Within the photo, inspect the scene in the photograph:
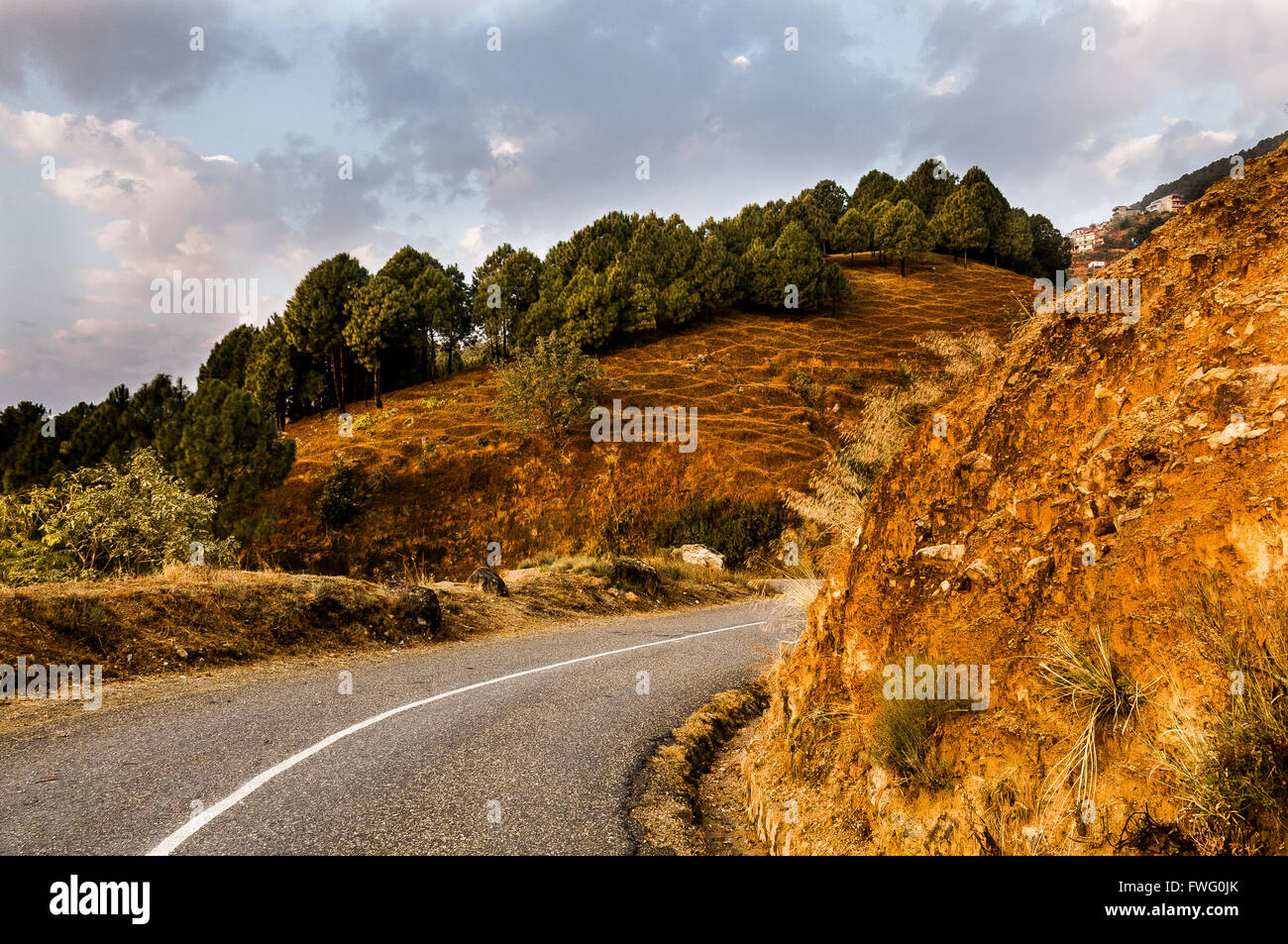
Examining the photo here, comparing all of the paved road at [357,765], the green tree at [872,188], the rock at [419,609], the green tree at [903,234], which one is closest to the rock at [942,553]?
the paved road at [357,765]

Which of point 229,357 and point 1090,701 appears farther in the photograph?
point 229,357

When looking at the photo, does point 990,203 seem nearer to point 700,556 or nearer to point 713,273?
point 713,273

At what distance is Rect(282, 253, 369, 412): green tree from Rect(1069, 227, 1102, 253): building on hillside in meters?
98.7

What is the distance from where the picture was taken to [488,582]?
50.4 ft

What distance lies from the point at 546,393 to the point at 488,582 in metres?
23.5

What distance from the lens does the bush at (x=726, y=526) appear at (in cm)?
2984

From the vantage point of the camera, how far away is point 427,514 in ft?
111

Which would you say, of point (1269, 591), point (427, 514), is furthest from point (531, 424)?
point (1269, 591)

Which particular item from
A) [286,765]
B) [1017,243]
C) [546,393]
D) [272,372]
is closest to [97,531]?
[286,765]

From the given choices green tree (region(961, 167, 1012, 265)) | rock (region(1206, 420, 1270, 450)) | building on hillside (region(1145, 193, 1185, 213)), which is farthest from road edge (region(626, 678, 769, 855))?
green tree (region(961, 167, 1012, 265))

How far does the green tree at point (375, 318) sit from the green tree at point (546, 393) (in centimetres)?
1367

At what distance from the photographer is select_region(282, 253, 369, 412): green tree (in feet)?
156

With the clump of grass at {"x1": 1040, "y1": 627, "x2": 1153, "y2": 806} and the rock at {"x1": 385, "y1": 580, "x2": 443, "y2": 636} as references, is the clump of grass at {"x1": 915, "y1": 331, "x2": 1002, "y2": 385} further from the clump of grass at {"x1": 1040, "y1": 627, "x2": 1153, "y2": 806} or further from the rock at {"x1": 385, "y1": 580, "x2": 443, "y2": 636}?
the rock at {"x1": 385, "y1": 580, "x2": 443, "y2": 636}
